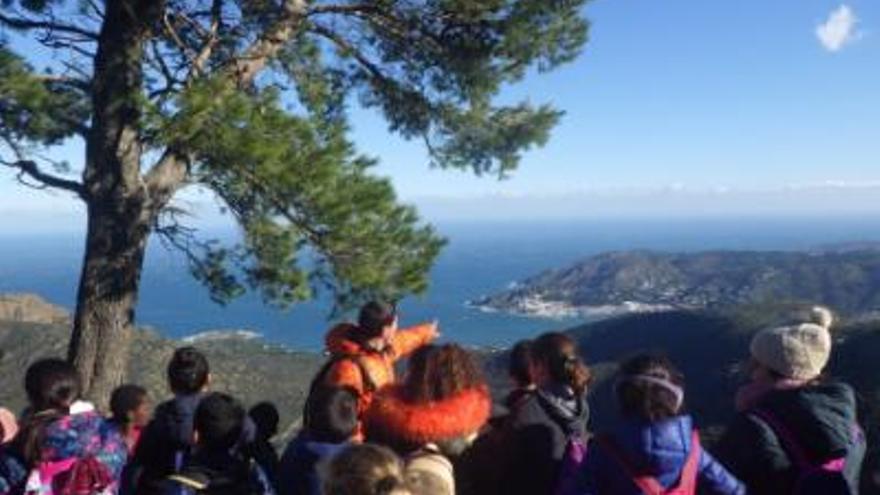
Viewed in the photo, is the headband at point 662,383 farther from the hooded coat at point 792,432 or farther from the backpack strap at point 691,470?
the hooded coat at point 792,432

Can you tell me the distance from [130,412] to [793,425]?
3.80 metres

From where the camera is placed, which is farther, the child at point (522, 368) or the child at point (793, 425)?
the child at point (522, 368)

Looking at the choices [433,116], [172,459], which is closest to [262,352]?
[433,116]

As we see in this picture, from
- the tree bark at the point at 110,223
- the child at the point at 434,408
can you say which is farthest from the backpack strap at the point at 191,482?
the tree bark at the point at 110,223

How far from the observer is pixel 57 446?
5117 mm

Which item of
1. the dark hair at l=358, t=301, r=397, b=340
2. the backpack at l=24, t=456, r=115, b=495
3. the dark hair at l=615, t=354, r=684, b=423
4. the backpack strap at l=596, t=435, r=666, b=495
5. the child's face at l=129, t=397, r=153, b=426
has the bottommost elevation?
the backpack at l=24, t=456, r=115, b=495

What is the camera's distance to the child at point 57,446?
16.7 ft

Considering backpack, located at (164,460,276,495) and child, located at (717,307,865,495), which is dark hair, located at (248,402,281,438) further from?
child, located at (717,307,865,495)

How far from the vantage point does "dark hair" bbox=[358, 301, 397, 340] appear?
20.9ft

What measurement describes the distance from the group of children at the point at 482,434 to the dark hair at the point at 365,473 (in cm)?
48

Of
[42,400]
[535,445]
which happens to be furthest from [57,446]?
[535,445]

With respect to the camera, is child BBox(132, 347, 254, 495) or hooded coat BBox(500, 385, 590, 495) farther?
child BBox(132, 347, 254, 495)

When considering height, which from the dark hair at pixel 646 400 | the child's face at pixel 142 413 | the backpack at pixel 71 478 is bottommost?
the backpack at pixel 71 478

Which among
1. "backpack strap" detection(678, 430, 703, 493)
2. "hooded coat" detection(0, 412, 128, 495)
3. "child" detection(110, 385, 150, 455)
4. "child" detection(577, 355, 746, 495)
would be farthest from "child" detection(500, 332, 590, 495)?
"child" detection(110, 385, 150, 455)
